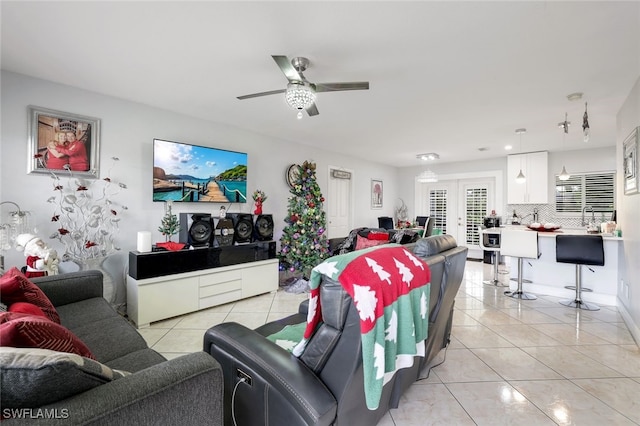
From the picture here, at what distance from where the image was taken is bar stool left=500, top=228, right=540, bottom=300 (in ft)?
12.2

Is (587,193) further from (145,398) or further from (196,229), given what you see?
→ (145,398)

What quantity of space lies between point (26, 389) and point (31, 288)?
1261 mm

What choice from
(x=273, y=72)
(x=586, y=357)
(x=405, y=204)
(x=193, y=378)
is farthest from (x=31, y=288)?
(x=405, y=204)

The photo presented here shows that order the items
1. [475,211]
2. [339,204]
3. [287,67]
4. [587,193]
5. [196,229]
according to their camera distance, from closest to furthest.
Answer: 1. [287,67]
2. [196,229]
3. [587,193]
4. [339,204]
5. [475,211]

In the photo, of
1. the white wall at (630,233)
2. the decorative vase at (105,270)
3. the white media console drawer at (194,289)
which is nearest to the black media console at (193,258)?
the white media console drawer at (194,289)

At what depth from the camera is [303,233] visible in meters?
4.40

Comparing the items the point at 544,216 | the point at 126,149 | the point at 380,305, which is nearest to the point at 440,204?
the point at 544,216

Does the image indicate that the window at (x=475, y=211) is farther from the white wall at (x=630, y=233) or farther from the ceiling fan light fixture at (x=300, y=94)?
the ceiling fan light fixture at (x=300, y=94)

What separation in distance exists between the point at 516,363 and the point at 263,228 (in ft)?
10.2

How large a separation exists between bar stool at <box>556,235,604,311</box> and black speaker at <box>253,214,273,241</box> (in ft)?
12.2

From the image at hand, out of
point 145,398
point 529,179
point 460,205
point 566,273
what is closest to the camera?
point 145,398

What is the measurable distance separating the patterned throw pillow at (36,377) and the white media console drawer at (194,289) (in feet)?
7.95

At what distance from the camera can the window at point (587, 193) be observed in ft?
17.6

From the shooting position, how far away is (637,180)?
2.58 metres
